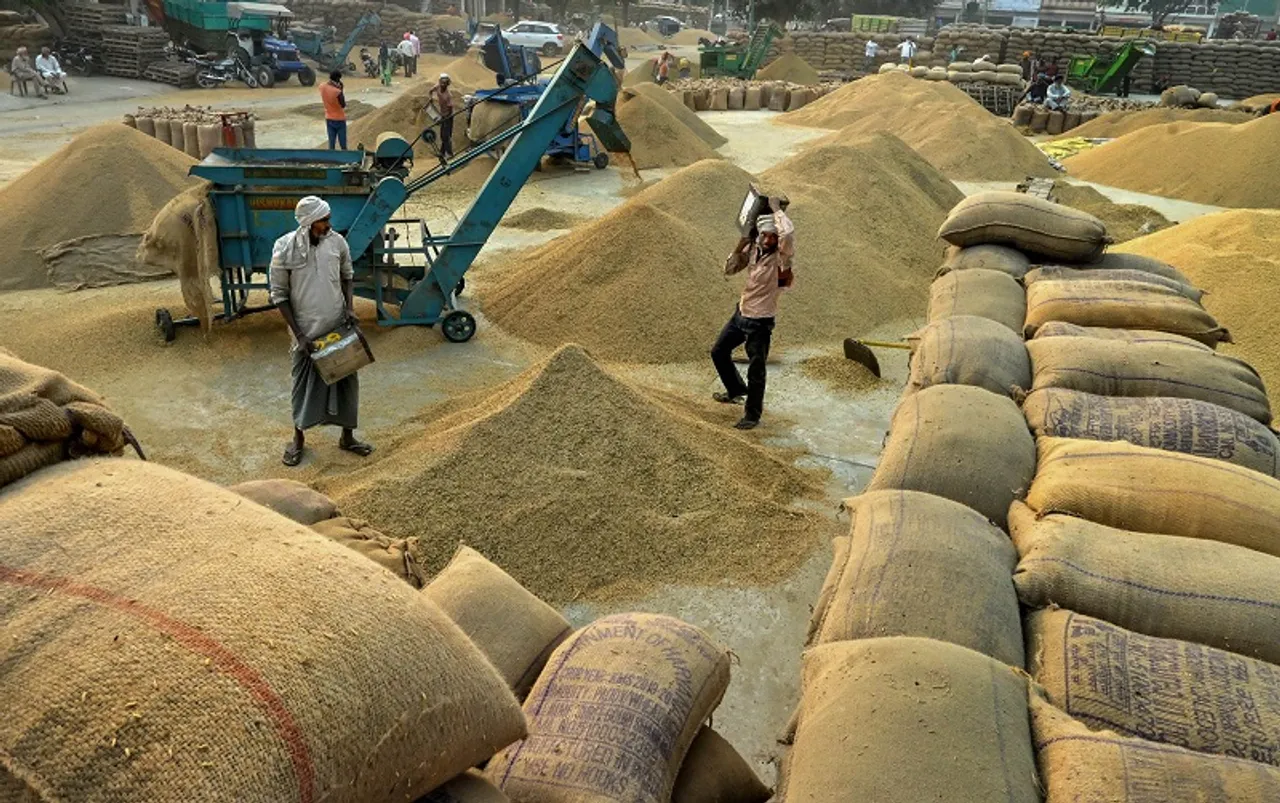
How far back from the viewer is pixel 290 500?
10.1 ft

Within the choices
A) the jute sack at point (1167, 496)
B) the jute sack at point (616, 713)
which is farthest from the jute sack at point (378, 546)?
the jute sack at point (1167, 496)

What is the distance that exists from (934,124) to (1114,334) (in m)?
12.6

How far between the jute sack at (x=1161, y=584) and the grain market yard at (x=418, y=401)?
1.31 m

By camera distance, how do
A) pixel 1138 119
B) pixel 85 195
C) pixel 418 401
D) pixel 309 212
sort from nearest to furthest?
pixel 309 212, pixel 418 401, pixel 85 195, pixel 1138 119

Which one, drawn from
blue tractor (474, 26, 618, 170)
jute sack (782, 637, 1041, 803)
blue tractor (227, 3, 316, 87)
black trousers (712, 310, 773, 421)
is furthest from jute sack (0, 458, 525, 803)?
blue tractor (227, 3, 316, 87)

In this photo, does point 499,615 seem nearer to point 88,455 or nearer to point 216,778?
point 88,455

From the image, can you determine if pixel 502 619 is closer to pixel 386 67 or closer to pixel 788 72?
pixel 386 67

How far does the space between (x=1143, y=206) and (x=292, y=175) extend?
10921mm

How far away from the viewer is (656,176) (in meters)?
13.8

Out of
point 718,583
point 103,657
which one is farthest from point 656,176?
point 103,657

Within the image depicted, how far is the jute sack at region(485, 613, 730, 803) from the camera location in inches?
86.0

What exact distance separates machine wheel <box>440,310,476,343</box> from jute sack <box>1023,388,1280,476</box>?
4626mm

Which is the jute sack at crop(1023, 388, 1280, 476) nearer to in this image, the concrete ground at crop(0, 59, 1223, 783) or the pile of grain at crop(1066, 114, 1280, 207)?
the concrete ground at crop(0, 59, 1223, 783)

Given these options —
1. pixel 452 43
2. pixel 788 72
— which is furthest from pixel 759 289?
pixel 452 43
